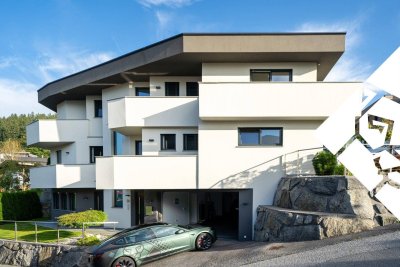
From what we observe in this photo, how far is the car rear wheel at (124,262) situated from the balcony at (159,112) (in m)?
6.37

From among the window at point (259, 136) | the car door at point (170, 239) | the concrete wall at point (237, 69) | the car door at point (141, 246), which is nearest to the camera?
the car door at point (141, 246)

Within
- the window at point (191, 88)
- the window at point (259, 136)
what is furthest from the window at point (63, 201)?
the window at point (259, 136)

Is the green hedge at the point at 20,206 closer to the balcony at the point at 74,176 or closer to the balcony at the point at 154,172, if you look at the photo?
the balcony at the point at 74,176

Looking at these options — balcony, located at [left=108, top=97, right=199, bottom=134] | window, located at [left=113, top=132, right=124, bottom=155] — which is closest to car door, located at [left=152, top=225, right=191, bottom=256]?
balcony, located at [left=108, top=97, right=199, bottom=134]

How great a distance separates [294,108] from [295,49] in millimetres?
2670

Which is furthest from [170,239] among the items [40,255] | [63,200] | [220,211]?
[63,200]

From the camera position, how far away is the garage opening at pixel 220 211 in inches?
583

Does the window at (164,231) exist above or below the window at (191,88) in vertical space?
below

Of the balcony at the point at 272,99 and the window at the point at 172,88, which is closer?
the balcony at the point at 272,99

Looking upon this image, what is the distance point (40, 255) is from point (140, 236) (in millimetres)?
5271

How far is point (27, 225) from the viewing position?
1585 centimetres

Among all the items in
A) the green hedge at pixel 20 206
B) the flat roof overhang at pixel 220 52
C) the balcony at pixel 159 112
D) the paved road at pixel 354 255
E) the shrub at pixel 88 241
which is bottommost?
the green hedge at pixel 20 206

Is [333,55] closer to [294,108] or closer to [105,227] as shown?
[294,108]

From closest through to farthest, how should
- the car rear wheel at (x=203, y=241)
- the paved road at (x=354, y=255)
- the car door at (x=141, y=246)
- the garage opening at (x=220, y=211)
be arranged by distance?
the paved road at (x=354, y=255), the car door at (x=141, y=246), the car rear wheel at (x=203, y=241), the garage opening at (x=220, y=211)
